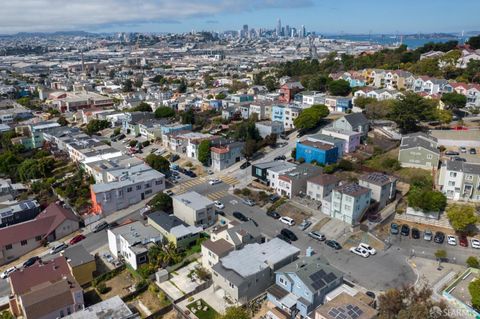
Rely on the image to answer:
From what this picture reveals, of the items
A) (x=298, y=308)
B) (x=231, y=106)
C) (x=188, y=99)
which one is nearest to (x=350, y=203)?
(x=298, y=308)

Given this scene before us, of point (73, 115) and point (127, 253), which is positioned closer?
point (127, 253)

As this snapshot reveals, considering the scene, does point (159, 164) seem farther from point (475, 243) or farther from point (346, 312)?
point (475, 243)

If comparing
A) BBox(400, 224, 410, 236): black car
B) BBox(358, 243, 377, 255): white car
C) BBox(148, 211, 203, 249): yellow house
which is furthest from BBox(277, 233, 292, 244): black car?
BBox(400, 224, 410, 236): black car

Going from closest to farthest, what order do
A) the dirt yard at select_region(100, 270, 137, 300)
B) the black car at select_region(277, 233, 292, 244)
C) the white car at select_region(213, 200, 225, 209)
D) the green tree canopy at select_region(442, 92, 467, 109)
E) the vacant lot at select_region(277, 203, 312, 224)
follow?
1. the dirt yard at select_region(100, 270, 137, 300)
2. the black car at select_region(277, 233, 292, 244)
3. the vacant lot at select_region(277, 203, 312, 224)
4. the white car at select_region(213, 200, 225, 209)
5. the green tree canopy at select_region(442, 92, 467, 109)

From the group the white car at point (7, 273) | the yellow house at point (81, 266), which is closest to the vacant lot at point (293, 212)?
the yellow house at point (81, 266)

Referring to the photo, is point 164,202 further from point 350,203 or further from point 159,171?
point 350,203

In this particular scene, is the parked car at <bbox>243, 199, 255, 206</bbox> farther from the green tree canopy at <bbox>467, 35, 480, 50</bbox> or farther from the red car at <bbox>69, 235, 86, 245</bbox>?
the green tree canopy at <bbox>467, 35, 480, 50</bbox>
